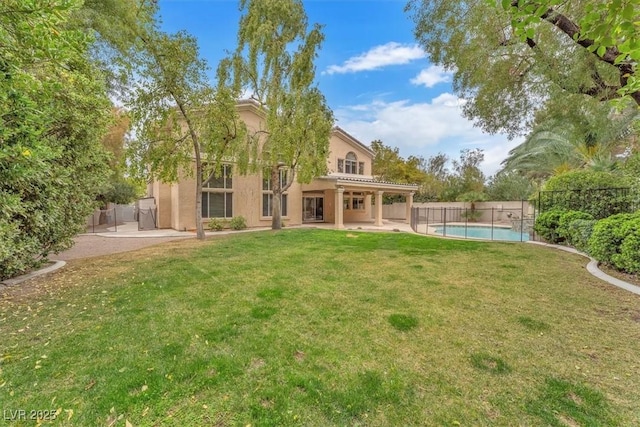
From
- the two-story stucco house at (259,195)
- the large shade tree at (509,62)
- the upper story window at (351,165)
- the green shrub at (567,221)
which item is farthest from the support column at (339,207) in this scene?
the green shrub at (567,221)

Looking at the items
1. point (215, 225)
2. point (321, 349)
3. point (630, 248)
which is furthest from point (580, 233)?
point (215, 225)

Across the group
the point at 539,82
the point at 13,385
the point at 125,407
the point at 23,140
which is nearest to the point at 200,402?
the point at 125,407

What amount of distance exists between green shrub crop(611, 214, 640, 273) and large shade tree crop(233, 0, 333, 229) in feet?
36.3

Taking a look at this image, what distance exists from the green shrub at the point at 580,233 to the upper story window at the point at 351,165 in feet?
55.4

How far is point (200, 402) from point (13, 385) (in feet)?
5.82

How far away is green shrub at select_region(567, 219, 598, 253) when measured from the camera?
7.73 m

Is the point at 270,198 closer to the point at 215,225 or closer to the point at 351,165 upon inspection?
the point at 215,225

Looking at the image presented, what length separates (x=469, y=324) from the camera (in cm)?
405

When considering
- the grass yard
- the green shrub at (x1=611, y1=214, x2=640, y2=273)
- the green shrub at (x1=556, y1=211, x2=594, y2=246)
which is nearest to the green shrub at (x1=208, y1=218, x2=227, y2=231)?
the grass yard

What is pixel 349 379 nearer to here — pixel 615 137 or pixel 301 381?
pixel 301 381

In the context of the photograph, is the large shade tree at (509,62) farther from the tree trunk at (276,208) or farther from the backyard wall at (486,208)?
the backyard wall at (486,208)

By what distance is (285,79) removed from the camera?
15.0 meters

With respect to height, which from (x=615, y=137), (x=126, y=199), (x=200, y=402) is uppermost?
(x=615, y=137)

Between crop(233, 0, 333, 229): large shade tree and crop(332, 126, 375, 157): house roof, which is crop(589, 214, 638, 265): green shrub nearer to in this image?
crop(233, 0, 333, 229): large shade tree
